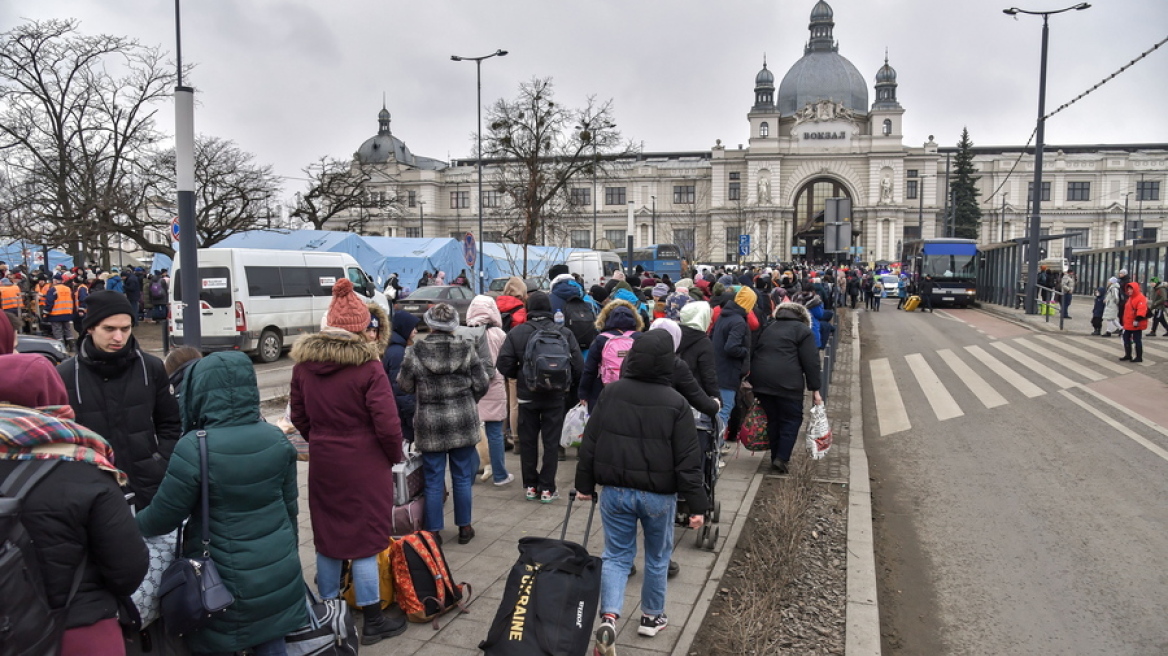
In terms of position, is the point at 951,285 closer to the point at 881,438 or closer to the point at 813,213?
the point at 881,438

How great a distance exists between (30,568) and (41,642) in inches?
9.4

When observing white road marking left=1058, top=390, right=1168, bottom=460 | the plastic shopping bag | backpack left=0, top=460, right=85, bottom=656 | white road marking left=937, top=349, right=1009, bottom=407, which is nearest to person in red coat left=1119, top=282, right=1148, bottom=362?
white road marking left=937, top=349, right=1009, bottom=407

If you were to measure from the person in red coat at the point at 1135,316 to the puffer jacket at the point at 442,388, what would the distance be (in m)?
15.9

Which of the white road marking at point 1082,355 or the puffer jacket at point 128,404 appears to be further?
the white road marking at point 1082,355

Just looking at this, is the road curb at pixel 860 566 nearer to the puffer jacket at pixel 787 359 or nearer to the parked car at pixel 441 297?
the puffer jacket at pixel 787 359

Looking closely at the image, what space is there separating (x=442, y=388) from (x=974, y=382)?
1244 centimetres

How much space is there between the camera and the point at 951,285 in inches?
1420

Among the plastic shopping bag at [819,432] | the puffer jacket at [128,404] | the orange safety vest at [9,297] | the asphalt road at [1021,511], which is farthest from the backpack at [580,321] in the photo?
the orange safety vest at [9,297]

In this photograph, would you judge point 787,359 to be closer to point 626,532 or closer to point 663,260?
point 626,532

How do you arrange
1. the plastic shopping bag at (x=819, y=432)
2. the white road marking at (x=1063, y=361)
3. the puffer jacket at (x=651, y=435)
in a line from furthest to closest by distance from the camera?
the white road marking at (x=1063, y=361), the plastic shopping bag at (x=819, y=432), the puffer jacket at (x=651, y=435)

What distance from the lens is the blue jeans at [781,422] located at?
7.88 meters

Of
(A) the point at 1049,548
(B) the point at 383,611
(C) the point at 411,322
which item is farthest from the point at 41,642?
(A) the point at 1049,548

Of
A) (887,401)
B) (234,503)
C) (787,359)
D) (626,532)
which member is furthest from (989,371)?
(234,503)

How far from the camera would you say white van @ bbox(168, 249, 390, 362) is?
16312 mm
